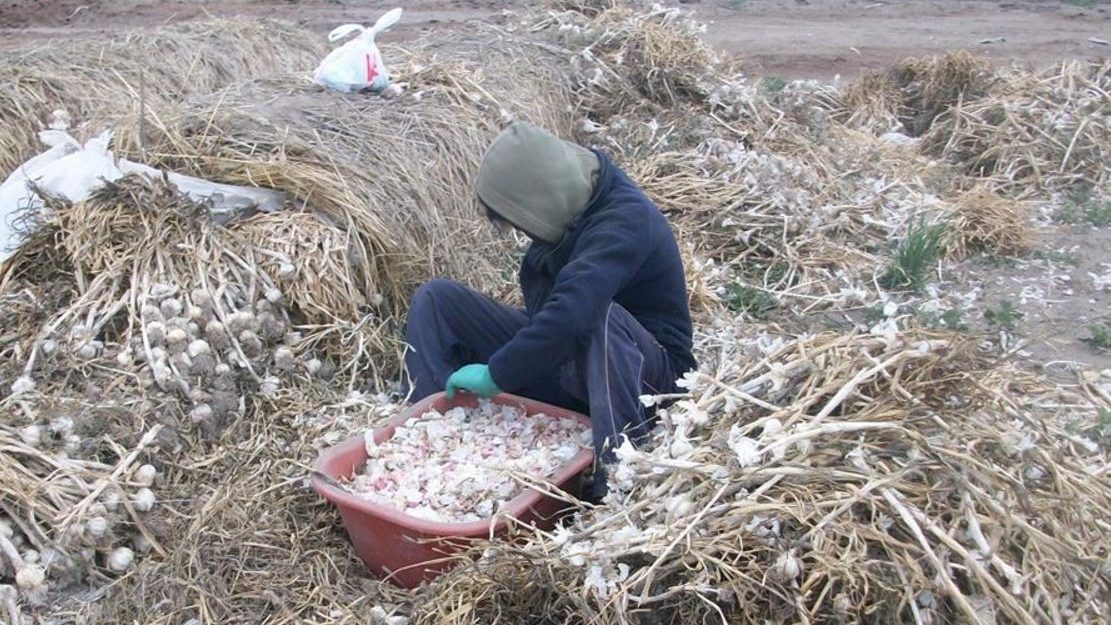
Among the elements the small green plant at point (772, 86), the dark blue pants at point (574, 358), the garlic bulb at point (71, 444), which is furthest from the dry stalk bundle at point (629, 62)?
the garlic bulb at point (71, 444)

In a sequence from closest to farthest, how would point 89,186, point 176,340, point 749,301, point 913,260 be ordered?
point 176,340
point 89,186
point 749,301
point 913,260

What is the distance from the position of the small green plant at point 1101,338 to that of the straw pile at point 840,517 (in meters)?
1.76

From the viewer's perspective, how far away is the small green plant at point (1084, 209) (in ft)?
A: 18.7

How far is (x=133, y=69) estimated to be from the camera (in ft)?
19.4

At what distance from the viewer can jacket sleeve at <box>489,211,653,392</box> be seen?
289 centimetres

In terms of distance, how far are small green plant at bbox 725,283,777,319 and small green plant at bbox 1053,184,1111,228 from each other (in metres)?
2.07

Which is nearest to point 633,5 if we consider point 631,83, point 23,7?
point 631,83

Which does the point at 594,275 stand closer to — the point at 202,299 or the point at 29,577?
the point at 202,299

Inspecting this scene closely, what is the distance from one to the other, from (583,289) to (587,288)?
0.04ft

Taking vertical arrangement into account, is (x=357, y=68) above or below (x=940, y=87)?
above

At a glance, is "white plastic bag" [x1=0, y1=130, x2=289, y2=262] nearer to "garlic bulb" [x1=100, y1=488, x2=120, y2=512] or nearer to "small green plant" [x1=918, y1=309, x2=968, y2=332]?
"garlic bulb" [x1=100, y1=488, x2=120, y2=512]

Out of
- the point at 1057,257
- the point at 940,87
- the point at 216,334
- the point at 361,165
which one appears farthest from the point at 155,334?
the point at 940,87

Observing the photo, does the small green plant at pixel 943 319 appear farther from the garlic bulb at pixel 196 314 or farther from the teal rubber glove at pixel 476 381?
the garlic bulb at pixel 196 314

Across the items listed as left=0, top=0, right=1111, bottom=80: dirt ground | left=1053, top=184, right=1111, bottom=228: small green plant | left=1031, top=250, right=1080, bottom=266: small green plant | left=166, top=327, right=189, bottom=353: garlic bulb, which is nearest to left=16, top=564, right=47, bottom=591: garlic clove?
left=166, top=327, right=189, bottom=353: garlic bulb
